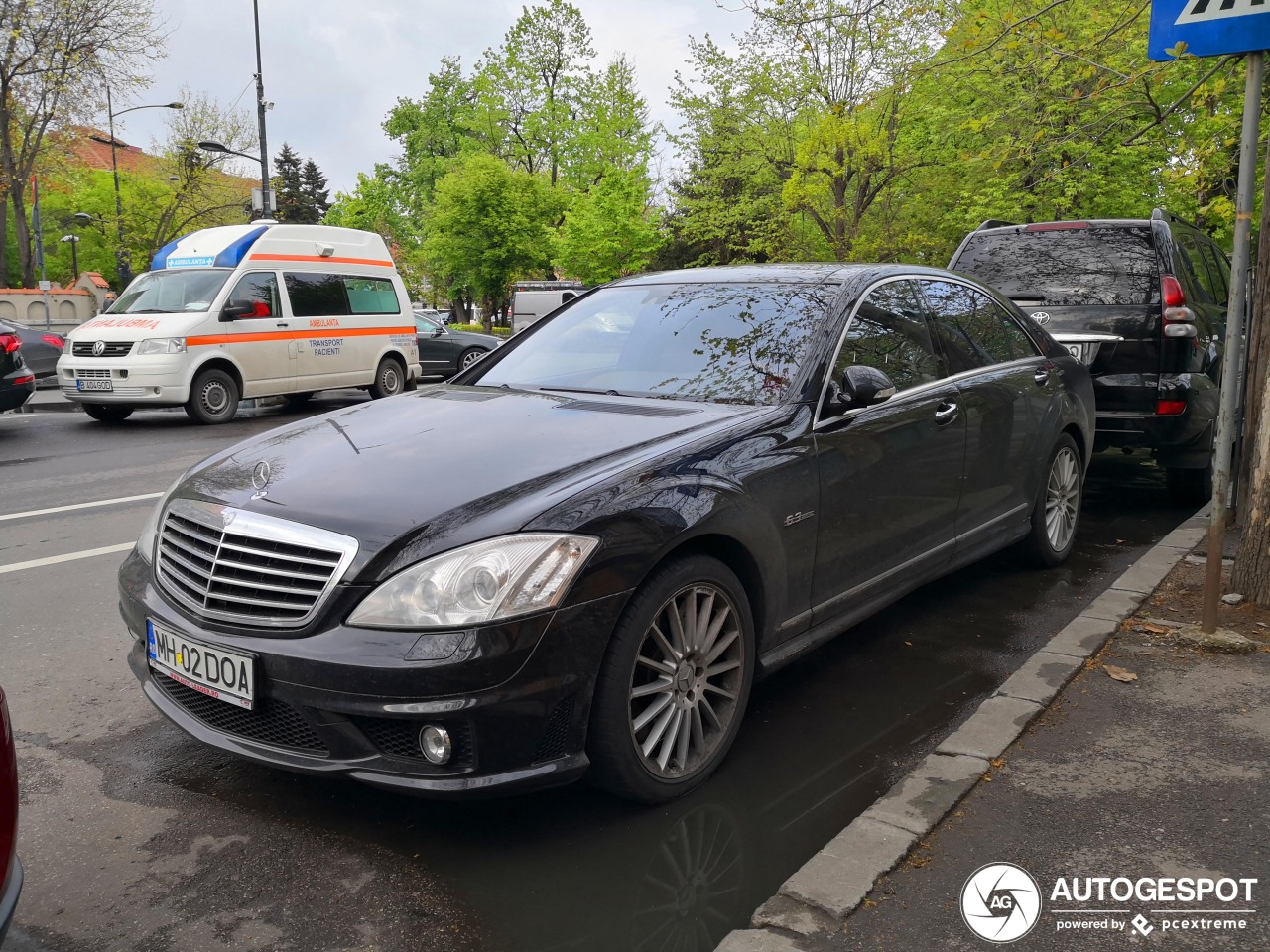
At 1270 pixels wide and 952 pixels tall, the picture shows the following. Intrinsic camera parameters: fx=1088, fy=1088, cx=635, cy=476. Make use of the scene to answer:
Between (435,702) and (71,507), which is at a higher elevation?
(435,702)

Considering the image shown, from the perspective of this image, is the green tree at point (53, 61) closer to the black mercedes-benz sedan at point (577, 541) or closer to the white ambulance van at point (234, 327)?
the white ambulance van at point (234, 327)

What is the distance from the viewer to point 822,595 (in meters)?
3.91

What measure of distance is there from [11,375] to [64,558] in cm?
743

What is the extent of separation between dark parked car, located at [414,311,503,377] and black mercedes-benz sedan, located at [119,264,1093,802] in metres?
16.9

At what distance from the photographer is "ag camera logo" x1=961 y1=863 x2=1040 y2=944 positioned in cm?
265

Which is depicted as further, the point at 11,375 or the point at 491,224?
the point at 491,224

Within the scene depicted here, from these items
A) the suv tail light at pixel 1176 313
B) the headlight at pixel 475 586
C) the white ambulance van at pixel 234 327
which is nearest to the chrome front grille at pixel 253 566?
the headlight at pixel 475 586

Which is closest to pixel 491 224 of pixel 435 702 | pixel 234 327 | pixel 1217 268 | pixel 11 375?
pixel 234 327

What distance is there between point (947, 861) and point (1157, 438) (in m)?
5.13

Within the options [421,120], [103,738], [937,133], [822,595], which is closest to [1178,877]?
[822,595]

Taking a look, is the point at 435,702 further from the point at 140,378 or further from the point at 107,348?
the point at 107,348

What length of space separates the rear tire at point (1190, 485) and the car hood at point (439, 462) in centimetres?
523

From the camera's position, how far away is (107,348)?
1327 cm

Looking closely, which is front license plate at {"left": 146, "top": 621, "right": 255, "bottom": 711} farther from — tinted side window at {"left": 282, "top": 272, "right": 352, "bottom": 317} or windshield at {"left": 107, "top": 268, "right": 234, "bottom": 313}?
tinted side window at {"left": 282, "top": 272, "right": 352, "bottom": 317}
